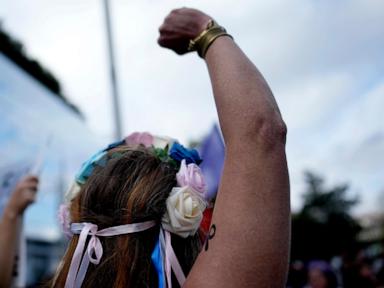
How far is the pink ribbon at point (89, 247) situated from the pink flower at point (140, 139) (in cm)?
35

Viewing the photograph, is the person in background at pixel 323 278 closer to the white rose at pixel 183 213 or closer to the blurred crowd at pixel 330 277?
the blurred crowd at pixel 330 277

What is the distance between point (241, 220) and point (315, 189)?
6186cm

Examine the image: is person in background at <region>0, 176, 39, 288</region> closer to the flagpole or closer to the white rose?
the white rose

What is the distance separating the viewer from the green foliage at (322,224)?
115 ft

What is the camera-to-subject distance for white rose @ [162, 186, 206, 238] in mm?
1164

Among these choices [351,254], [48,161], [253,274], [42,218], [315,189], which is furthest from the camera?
[315,189]

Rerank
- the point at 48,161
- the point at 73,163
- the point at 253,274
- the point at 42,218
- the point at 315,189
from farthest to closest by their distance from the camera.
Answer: the point at 315,189, the point at 42,218, the point at 73,163, the point at 48,161, the point at 253,274

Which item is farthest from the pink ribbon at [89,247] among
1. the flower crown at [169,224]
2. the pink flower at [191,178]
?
the pink flower at [191,178]

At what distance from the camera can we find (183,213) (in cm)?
117

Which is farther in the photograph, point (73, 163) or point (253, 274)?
point (73, 163)

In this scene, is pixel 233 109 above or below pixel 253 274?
above

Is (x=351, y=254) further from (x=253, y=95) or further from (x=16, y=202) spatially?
(x=253, y=95)

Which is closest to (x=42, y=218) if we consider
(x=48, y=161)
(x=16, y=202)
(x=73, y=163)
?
(x=73, y=163)

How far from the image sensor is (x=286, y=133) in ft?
3.43
